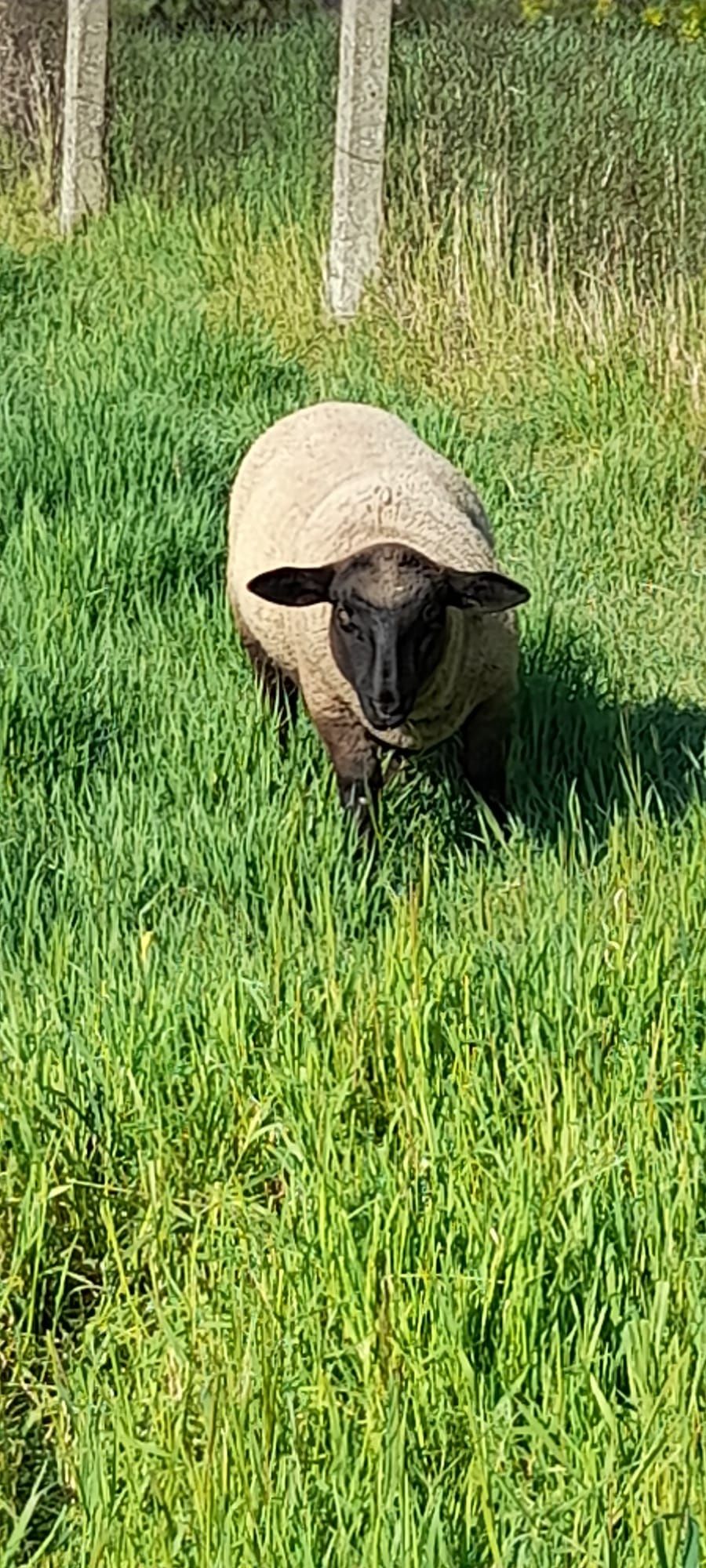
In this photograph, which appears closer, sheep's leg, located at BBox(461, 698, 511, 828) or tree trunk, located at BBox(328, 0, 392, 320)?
sheep's leg, located at BBox(461, 698, 511, 828)

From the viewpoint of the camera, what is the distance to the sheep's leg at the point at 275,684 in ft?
16.9

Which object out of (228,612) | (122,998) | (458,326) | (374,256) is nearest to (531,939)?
(122,998)

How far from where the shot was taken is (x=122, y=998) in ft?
11.0

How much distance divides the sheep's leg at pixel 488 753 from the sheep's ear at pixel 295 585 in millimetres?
435

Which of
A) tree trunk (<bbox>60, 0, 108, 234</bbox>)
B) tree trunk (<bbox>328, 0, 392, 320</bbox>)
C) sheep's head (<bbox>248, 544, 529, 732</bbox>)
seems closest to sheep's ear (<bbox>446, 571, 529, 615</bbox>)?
sheep's head (<bbox>248, 544, 529, 732</bbox>)

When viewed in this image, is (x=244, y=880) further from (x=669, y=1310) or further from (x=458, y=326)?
(x=458, y=326)

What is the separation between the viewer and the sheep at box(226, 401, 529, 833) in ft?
14.4

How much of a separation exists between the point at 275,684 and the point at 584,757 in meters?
0.76

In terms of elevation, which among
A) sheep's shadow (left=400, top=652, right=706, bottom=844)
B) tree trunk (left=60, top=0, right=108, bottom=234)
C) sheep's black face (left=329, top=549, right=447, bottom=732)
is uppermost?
tree trunk (left=60, top=0, right=108, bottom=234)

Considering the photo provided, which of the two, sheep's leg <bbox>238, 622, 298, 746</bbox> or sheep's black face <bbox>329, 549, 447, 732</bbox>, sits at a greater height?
sheep's black face <bbox>329, 549, 447, 732</bbox>

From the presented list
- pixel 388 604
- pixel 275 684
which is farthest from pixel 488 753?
pixel 275 684

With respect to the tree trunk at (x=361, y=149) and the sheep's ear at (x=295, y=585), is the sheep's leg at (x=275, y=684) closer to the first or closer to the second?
the sheep's ear at (x=295, y=585)

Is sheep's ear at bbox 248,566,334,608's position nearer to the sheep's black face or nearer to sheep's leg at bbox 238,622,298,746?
the sheep's black face

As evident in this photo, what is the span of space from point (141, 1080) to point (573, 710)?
6.97 feet
